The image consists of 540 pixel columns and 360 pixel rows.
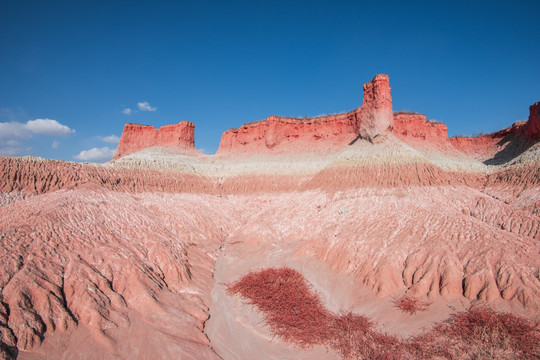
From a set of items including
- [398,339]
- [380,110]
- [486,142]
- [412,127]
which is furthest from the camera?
[486,142]

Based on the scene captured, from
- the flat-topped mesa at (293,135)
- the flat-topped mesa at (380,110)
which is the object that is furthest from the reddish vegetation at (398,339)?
the flat-topped mesa at (293,135)

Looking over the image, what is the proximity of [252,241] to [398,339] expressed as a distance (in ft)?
42.2

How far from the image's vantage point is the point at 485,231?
48.9 feet

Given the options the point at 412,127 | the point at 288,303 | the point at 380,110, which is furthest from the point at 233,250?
the point at 412,127

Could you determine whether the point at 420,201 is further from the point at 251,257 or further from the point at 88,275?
the point at 88,275

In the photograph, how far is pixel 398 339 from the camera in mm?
10766

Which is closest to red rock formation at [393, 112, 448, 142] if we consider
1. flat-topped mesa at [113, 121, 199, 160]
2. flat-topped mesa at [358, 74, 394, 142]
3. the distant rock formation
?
the distant rock formation

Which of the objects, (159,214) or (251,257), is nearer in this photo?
(251,257)

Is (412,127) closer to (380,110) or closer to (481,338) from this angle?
(380,110)

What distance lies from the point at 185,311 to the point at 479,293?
12.5 meters

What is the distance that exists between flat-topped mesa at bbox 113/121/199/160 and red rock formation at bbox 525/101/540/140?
138 feet

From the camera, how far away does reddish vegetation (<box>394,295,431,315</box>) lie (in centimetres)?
1209

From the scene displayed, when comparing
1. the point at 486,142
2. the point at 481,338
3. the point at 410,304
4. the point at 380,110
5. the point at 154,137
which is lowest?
the point at 481,338

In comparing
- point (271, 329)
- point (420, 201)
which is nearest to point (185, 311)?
point (271, 329)
